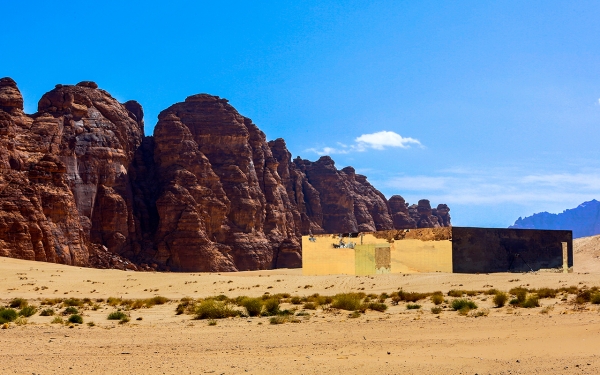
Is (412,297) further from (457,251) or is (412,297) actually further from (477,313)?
(457,251)

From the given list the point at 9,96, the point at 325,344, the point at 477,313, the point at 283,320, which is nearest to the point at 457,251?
the point at 477,313

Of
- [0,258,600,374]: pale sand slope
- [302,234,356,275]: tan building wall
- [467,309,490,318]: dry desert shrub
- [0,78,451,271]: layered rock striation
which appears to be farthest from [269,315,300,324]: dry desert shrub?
[0,78,451,271]: layered rock striation

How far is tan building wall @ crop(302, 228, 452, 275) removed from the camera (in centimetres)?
3531

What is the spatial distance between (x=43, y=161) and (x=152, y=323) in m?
47.3

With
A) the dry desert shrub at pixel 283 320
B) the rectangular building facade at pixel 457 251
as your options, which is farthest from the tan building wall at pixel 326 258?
the dry desert shrub at pixel 283 320

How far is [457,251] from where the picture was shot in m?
35.0

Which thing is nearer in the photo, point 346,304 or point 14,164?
point 346,304

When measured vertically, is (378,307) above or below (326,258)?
below

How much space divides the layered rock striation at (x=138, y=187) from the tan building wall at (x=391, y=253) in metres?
28.3

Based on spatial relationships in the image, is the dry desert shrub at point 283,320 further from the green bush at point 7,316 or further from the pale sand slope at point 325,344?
the green bush at point 7,316

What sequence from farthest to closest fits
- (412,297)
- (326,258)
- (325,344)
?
(326,258), (412,297), (325,344)

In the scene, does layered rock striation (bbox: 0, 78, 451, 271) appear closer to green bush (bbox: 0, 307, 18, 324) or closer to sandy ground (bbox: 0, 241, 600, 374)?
green bush (bbox: 0, 307, 18, 324)

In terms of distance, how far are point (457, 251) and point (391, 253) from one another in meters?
4.03

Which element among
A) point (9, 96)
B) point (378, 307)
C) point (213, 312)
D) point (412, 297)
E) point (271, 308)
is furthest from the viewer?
point (9, 96)
